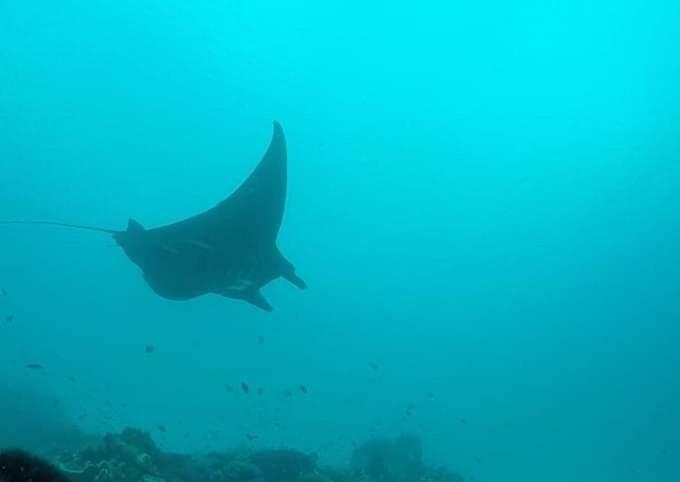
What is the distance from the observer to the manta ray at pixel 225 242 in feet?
29.0

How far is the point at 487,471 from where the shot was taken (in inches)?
2987

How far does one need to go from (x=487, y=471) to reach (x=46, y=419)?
6023cm

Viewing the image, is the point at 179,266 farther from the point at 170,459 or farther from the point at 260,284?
the point at 170,459

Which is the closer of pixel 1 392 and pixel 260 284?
pixel 260 284

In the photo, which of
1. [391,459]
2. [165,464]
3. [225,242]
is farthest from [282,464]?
[391,459]

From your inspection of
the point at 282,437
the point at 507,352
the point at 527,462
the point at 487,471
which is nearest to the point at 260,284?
the point at 282,437

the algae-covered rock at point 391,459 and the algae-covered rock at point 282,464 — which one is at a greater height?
the algae-covered rock at point 391,459

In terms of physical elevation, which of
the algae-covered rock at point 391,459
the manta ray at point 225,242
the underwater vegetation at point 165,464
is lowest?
the underwater vegetation at point 165,464

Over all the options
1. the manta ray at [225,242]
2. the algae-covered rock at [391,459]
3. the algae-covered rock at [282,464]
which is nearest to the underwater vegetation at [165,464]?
the algae-covered rock at [282,464]

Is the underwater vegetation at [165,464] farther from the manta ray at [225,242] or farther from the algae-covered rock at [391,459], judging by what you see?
the algae-covered rock at [391,459]

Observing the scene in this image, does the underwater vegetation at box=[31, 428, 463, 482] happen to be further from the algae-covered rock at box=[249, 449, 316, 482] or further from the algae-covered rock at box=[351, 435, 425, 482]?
the algae-covered rock at box=[351, 435, 425, 482]

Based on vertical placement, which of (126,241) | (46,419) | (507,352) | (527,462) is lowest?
(126,241)

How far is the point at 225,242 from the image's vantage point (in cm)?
920

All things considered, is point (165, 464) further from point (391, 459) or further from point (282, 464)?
point (391, 459)
